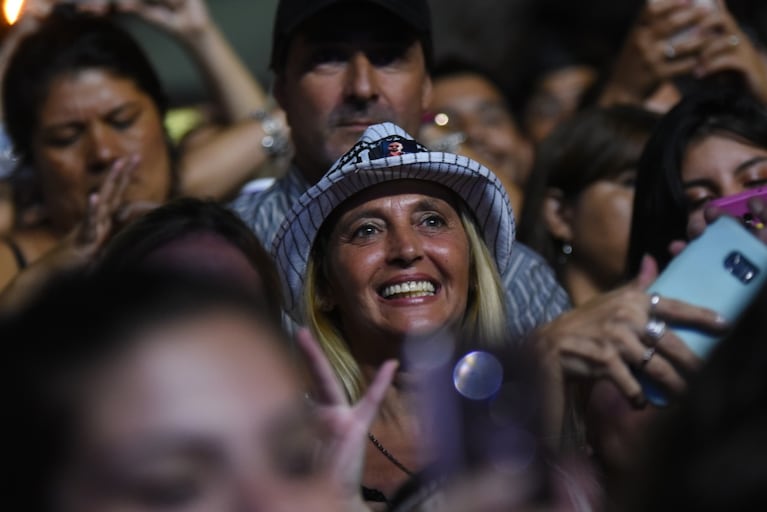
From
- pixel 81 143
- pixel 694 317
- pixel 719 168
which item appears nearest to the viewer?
pixel 694 317

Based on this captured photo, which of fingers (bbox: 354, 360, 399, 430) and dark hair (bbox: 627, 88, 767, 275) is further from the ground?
fingers (bbox: 354, 360, 399, 430)

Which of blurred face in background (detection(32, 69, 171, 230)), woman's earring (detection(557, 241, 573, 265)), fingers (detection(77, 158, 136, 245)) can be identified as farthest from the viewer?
woman's earring (detection(557, 241, 573, 265))

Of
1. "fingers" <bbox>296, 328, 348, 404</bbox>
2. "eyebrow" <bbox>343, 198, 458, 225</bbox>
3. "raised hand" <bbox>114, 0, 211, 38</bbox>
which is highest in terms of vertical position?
"raised hand" <bbox>114, 0, 211, 38</bbox>

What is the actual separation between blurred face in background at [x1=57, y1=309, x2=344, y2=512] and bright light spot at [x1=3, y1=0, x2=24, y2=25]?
10.5ft

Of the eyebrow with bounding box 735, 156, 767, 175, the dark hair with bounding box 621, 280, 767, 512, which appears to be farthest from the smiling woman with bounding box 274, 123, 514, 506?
the dark hair with bounding box 621, 280, 767, 512

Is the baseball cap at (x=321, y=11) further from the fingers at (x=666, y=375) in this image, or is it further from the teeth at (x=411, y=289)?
the fingers at (x=666, y=375)

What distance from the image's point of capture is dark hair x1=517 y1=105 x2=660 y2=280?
4289 millimetres

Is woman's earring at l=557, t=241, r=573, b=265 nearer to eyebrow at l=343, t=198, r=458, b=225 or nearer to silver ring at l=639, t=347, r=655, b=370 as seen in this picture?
eyebrow at l=343, t=198, r=458, b=225

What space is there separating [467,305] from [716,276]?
36.6 inches

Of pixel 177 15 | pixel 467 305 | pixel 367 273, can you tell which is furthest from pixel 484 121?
pixel 367 273

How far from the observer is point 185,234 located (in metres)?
2.85

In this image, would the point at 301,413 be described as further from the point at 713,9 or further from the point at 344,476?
the point at 713,9

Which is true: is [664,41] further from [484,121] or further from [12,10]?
[12,10]

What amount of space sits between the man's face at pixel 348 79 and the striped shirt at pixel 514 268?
0.09 metres
